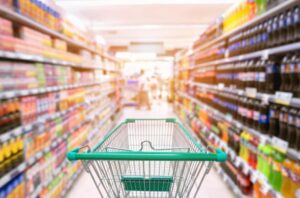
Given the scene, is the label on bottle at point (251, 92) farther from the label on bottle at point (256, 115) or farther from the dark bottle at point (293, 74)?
the dark bottle at point (293, 74)

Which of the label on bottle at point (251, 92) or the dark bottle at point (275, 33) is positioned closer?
the dark bottle at point (275, 33)

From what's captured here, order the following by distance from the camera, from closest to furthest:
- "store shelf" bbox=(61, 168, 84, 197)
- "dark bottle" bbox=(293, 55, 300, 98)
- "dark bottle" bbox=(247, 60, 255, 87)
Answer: "dark bottle" bbox=(293, 55, 300, 98), "dark bottle" bbox=(247, 60, 255, 87), "store shelf" bbox=(61, 168, 84, 197)

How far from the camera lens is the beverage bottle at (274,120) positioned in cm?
→ 199

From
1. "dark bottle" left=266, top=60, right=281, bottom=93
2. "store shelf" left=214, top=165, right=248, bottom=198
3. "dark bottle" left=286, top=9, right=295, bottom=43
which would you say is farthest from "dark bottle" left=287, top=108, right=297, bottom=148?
"store shelf" left=214, top=165, right=248, bottom=198

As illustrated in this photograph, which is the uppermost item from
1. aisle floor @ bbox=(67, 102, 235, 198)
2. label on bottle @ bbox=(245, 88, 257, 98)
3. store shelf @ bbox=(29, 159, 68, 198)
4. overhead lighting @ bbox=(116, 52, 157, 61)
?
overhead lighting @ bbox=(116, 52, 157, 61)

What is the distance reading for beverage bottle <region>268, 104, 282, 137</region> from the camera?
199 centimetres

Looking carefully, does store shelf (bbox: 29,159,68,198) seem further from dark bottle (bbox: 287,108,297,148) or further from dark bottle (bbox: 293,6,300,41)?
dark bottle (bbox: 293,6,300,41)

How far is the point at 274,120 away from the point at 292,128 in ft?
0.91

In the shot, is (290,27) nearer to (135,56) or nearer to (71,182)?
(71,182)

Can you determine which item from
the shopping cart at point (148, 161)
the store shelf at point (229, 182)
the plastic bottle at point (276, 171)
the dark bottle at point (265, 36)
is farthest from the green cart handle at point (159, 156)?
the store shelf at point (229, 182)

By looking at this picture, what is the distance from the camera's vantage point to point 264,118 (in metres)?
2.17

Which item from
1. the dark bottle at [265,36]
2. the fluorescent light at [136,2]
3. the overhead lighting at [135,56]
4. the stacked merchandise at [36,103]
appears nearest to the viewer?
the stacked merchandise at [36,103]

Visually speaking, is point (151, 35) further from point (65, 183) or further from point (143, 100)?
point (65, 183)

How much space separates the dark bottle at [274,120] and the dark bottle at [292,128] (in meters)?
0.22
